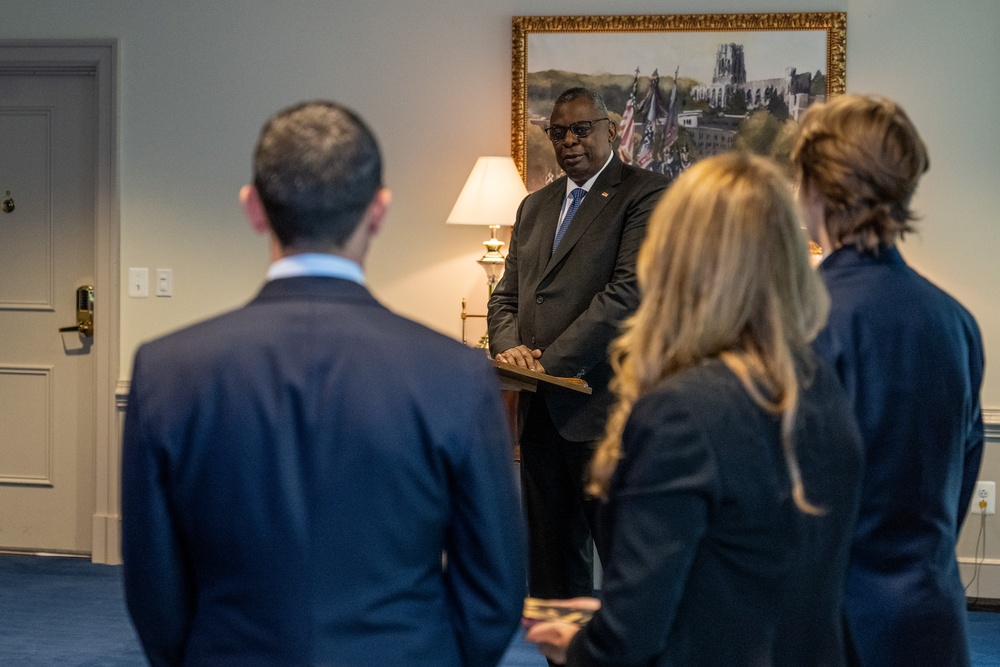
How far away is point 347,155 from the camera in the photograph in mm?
1393

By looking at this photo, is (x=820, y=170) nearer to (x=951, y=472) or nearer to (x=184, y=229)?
(x=951, y=472)

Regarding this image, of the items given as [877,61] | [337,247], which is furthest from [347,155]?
[877,61]

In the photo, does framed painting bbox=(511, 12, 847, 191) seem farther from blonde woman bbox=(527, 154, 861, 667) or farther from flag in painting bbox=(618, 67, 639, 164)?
blonde woman bbox=(527, 154, 861, 667)

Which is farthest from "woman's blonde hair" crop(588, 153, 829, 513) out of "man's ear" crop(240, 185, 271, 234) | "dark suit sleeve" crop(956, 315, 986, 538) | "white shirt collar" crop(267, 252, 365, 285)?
"dark suit sleeve" crop(956, 315, 986, 538)

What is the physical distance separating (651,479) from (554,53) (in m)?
3.68

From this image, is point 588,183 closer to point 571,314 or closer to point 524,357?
point 571,314

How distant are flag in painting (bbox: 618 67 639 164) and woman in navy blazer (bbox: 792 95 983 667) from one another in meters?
2.94

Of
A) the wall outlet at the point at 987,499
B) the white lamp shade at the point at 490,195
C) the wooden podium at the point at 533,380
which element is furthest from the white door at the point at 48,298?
the wall outlet at the point at 987,499

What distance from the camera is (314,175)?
1381 millimetres

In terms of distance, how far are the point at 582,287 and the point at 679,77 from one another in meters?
1.68

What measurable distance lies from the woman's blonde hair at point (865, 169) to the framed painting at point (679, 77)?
292 cm

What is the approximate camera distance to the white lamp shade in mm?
4450

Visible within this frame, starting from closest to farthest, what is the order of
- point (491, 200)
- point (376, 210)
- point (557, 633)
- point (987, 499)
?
point (376, 210) → point (557, 633) → point (491, 200) → point (987, 499)

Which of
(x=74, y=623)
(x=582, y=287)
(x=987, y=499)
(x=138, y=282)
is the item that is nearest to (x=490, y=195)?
(x=582, y=287)
